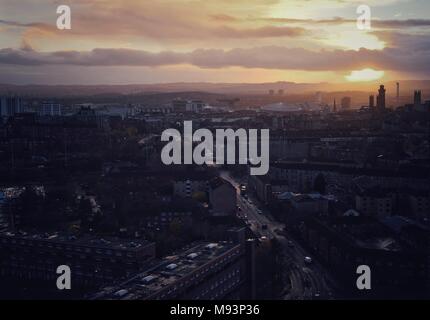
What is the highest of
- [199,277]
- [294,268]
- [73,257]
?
[199,277]

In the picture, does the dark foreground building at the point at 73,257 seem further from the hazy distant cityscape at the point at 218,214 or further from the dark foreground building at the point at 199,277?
the dark foreground building at the point at 199,277

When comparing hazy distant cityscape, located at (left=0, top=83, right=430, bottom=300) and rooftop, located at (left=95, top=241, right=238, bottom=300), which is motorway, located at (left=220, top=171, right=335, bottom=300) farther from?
rooftop, located at (left=95, top=241, right=238, bottom=300)

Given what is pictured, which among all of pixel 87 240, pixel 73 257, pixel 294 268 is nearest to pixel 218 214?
pixel 294 268

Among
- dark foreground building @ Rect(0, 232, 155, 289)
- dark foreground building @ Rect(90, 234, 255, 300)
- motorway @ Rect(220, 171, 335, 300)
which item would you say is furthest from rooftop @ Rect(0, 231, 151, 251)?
motorway @ Rect(220, 171, 335, 300)

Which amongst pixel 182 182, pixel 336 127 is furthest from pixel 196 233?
pixel 336 127

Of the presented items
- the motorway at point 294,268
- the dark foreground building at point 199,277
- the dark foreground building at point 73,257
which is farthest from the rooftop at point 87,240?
the motorway at point 294,268

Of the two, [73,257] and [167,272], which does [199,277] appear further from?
[73,257]
